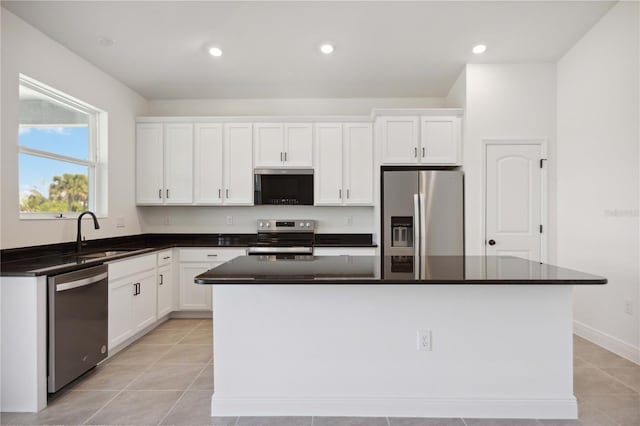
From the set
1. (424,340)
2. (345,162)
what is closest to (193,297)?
(345,162)

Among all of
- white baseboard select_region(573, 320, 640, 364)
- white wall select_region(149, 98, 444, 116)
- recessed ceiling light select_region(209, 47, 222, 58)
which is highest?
recessed ceiling light select_region(209, 47, 222, 58)

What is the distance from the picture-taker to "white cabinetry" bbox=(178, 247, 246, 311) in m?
4.13

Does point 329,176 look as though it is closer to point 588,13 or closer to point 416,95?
point 416,95

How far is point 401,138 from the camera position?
412cm

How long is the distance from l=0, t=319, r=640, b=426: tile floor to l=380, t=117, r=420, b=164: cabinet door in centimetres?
246

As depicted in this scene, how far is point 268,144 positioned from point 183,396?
291cm

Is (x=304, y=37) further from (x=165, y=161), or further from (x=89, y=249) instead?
(x=89, y=249)

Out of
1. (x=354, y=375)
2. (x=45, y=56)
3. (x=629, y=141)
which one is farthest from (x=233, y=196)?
(x=629, y=141)

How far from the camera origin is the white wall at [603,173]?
2.91 m

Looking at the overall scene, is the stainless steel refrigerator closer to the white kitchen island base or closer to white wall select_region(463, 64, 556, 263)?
white wall select_region(463, 64, 556, 263)

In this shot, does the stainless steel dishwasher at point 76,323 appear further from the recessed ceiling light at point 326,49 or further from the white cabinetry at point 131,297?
the recessed ceiling light at point 326,49

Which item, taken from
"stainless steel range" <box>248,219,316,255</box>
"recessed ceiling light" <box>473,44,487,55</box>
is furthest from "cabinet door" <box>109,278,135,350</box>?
"recessed ceiling light" <box>473,44,487,55</box>

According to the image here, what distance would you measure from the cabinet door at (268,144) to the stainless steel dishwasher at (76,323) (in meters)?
2.21

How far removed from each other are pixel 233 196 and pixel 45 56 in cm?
220
